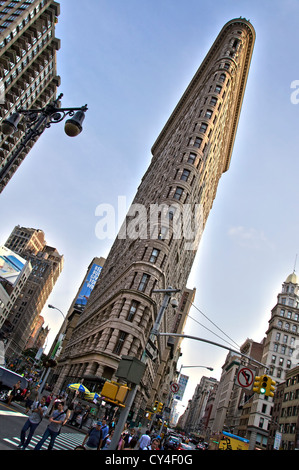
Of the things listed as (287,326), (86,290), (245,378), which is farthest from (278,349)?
(245,378)

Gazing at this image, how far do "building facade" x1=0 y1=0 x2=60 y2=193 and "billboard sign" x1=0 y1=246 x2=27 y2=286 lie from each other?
57555 millimetres

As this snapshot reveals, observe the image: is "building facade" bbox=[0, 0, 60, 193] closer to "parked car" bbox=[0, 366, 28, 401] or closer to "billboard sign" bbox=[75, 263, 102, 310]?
"parked car" bbox=[0, 366, 28, 401]

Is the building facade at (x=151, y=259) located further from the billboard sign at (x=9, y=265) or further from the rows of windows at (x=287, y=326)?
the billboard sign at (x=9, y=265)

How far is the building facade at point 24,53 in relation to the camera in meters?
65.9

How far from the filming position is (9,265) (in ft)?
437

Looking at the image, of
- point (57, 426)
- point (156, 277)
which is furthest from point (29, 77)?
point (57, 426)

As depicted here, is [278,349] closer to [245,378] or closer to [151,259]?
[151,259]

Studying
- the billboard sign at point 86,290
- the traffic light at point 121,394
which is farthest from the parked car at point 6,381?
the billboard sign at point 86,290

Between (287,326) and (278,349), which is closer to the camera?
(278,349)

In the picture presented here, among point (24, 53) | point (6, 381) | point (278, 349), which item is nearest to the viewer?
point (6, 381)

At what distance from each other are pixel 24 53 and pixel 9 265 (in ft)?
277

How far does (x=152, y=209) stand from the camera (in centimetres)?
4697
